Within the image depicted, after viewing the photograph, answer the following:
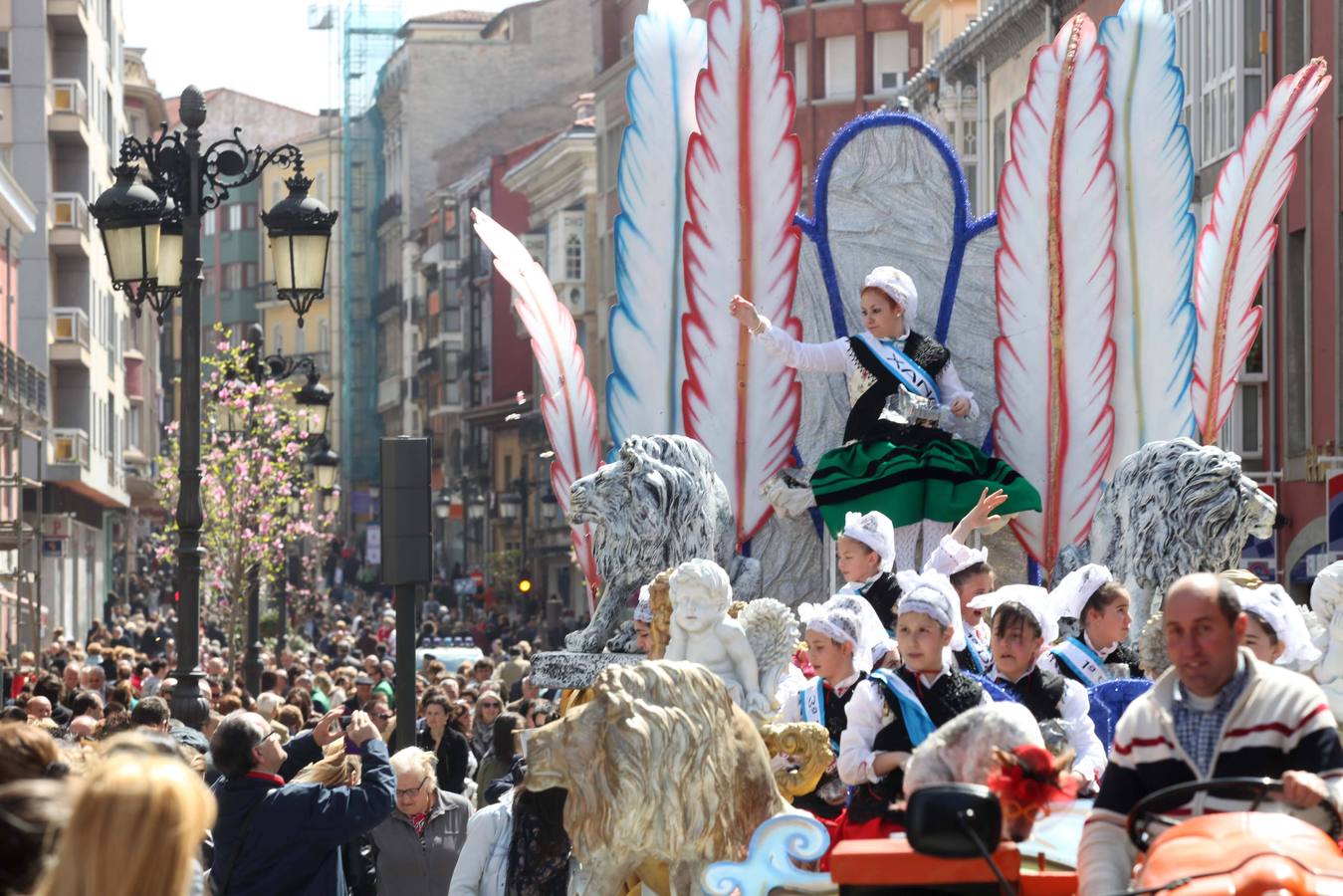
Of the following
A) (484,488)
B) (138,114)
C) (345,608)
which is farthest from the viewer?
(484,488)

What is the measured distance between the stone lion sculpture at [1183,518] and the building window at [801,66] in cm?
4696

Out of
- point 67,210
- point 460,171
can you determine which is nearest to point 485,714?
point 67,210

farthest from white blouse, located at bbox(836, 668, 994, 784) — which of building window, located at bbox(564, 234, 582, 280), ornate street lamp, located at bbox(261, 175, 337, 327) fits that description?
building window, located at bbox(564, 234, 582, 280)

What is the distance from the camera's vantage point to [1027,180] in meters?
14.6

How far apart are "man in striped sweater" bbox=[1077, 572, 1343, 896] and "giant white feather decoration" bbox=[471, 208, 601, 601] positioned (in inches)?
340

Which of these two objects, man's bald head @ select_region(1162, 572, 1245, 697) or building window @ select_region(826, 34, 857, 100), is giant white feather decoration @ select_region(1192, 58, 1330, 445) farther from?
building window @ select_region(826, 34, 857, 100)

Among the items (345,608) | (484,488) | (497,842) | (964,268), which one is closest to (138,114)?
(484,488)

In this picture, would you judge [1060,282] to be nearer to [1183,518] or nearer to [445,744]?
[1183,518]

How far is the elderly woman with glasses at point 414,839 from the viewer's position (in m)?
11.1

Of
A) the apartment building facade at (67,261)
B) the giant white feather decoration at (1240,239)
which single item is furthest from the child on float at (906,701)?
the apartment building facade at (67,261)

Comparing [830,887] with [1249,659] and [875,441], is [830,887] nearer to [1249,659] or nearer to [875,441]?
[1249,659]

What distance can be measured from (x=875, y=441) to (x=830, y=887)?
6.59 m

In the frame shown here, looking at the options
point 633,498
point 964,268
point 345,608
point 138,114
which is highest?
point 138,114

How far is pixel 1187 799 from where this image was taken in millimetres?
5953
